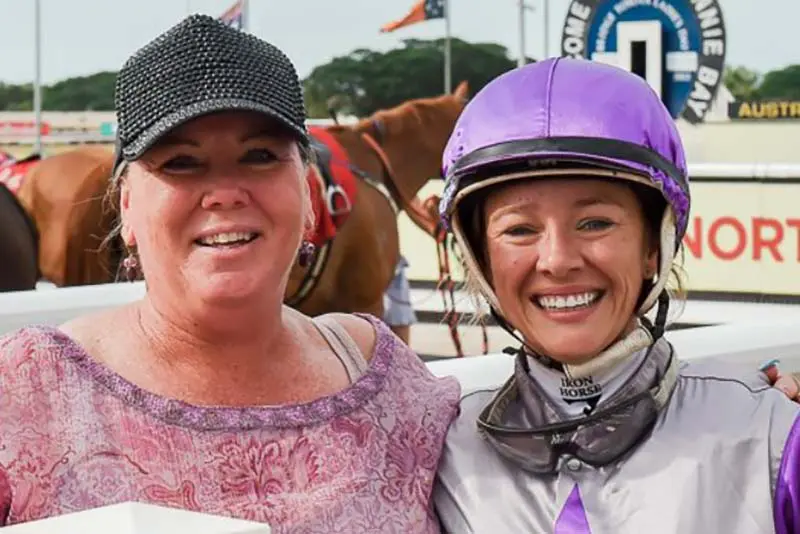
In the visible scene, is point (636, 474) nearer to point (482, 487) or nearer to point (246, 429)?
point (482, 487)

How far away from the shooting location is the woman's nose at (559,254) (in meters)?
1.91

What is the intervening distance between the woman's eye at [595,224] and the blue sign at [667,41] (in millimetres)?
6048

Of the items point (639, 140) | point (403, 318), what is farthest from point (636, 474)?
point (403, 318)

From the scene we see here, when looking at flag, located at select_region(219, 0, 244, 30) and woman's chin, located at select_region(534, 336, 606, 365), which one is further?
flag, located at select_region(219, 0, 244, 30)

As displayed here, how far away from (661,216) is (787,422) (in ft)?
1.11

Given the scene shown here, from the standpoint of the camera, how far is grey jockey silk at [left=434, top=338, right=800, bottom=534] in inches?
70.8

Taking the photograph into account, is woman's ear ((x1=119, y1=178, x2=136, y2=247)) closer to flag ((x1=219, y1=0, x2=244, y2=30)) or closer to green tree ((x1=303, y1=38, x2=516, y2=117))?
flag ((x1=219, y1=0, x2=244, y2=30))

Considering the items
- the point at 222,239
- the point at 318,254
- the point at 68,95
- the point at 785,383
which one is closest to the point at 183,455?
the point at 222,239

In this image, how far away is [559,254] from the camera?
1.91 m

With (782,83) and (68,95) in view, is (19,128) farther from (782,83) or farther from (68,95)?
(782,83)

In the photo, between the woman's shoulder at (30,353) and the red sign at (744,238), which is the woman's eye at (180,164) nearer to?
the woman's shoulder at (30,353)

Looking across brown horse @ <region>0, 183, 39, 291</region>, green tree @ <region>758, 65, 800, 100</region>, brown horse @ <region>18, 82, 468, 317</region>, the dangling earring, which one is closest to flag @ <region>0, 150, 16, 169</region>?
brown horse @ <region>18, 82, 468, 317</region>

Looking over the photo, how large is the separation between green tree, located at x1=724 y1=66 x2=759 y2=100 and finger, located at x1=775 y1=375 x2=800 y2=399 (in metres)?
22.7

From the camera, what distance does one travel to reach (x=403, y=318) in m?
9.23
